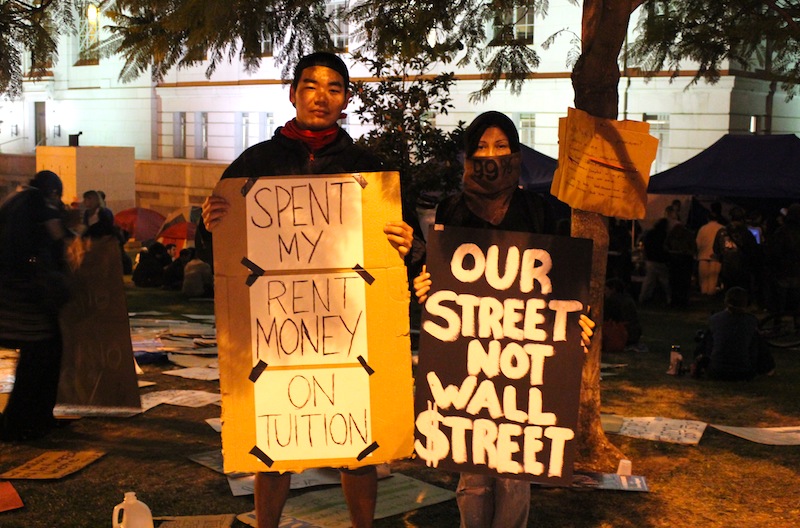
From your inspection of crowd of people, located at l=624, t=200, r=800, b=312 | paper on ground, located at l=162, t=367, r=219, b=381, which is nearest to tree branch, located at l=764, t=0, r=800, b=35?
paper on ground, located at l=162, t=367, r=219, b=381

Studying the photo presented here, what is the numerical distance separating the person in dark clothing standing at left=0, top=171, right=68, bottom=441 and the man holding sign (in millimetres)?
3169

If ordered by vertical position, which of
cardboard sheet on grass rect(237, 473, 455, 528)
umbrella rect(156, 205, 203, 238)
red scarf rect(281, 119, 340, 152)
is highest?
red scarf rect(281, 119, 340, 152)

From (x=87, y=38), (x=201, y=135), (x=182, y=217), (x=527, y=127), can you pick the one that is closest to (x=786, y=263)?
(x=87, y=38)

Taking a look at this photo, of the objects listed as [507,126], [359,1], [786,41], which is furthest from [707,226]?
[507,126]

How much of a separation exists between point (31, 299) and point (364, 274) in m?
3.70

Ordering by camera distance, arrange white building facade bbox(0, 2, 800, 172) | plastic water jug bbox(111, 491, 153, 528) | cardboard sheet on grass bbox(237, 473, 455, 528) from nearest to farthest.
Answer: plastic water jug bbox(111, 491, 153, 528), cardboard sheet on grass bbox(237, 473, 455, 528), white building facade bbox(0, 2, 800, 172)

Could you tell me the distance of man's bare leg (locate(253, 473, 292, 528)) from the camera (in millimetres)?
4258

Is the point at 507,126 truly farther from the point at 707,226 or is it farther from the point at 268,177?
the point at 707,226

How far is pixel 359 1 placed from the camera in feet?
25.5

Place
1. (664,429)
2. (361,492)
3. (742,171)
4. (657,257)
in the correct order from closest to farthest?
(361,492) < (664,429) < (657,257) < (742,171)

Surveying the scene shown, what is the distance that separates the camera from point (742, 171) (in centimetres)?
1617

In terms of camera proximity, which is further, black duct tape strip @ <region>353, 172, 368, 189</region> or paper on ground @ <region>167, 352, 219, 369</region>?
paper on ground @ <region>167, 352, 219, 369</region>

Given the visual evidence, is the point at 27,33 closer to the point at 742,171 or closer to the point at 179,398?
the point at 179,398

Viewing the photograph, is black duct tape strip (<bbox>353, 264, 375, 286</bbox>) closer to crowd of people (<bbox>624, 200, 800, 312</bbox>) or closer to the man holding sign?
the man holding sign
